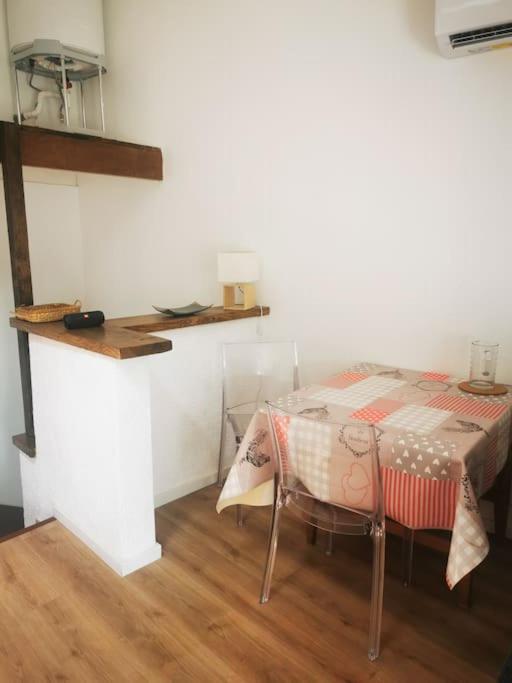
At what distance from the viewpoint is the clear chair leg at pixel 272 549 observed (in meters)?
1.74

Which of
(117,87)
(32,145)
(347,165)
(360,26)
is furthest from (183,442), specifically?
(117,87)

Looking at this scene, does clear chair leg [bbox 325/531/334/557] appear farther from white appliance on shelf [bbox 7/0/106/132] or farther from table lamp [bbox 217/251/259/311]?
white appliance on shelf [bbox 7/0/106/132]

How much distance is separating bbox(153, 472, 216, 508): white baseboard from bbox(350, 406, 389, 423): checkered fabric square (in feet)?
4.00

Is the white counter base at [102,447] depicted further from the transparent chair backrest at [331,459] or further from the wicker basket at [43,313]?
the transparent chair backrest at [331,459]

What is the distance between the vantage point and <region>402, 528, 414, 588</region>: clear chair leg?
1831 mm

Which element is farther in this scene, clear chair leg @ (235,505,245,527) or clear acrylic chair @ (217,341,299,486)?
clear acrylic chair @ (217,341,299,486)

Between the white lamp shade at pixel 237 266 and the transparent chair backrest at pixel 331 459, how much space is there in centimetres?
124

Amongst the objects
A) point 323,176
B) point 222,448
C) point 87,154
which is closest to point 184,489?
point 222,448

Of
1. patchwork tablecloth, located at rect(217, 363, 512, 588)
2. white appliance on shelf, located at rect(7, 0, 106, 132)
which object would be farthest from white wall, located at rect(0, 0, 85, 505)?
patchwork tablecloth, located at rect(217, 363, 512, 588)

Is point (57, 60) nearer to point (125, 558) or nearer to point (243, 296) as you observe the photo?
point (243, 296)

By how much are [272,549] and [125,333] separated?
3.33ft

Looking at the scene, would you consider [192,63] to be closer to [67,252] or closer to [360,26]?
[360,26]

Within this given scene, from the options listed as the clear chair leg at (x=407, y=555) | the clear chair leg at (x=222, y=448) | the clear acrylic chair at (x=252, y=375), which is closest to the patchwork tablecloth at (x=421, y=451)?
the clear chair leg at (x=407, y=555)

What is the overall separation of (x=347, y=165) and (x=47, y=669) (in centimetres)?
241
